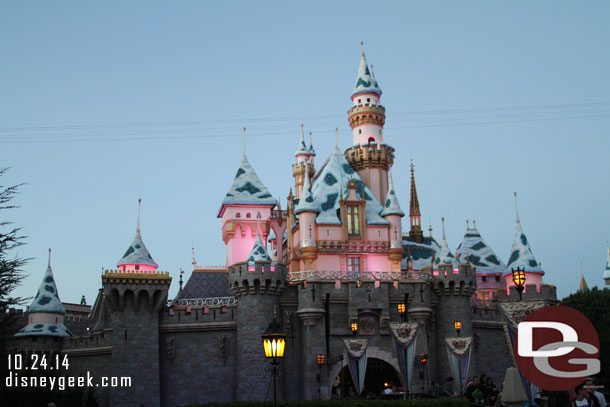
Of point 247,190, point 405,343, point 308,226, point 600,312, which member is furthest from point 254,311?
point 600,312

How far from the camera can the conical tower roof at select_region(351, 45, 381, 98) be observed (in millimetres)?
57719

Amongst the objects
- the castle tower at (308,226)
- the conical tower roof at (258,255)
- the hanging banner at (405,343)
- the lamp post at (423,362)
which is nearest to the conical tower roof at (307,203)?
the castle tower at (308,226)

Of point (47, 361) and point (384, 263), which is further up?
point (384, 263)

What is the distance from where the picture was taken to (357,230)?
49344mm

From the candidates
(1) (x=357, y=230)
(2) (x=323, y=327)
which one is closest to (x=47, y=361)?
(2) (x=323, y=327)

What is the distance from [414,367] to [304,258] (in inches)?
411

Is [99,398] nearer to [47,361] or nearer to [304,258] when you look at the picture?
[47,361]

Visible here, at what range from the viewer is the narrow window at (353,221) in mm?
49188

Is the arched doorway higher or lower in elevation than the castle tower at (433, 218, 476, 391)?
lower

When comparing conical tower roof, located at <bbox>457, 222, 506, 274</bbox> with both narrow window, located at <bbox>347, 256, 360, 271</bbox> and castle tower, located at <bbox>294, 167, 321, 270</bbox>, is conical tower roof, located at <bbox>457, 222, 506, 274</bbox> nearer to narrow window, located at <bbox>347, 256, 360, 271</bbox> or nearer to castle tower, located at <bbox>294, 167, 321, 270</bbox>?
narrow window, located at <bbox>347, 256, 360, 271</bbox>

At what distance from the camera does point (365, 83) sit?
5788 centimetres

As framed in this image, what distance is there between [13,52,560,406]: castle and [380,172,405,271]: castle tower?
0.31ft

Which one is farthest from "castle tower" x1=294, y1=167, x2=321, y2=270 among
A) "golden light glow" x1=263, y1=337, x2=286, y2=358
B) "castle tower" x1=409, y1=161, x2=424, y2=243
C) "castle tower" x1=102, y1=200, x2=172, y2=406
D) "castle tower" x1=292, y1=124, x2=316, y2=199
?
"golden light glow" x1=263, y1=337, x2=286, y2=358

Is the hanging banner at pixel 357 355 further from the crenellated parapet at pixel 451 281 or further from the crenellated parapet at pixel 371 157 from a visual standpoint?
the crenellated parapet at pixel 371 157
